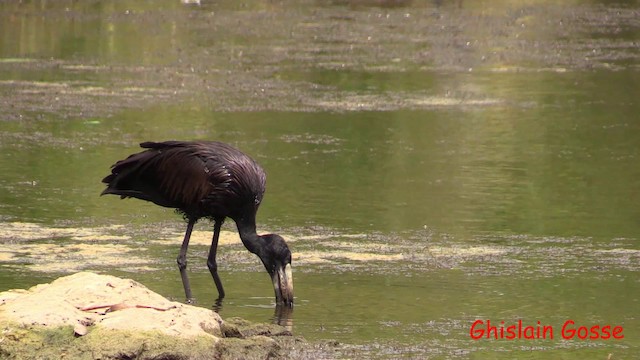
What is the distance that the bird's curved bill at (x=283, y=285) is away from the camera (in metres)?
9.91

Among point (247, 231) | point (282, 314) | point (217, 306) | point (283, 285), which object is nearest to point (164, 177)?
point (247, 231)

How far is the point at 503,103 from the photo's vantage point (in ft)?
65.5

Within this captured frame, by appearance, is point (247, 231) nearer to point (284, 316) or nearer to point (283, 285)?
point (283, 285)

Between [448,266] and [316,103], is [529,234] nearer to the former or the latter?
[448,266]

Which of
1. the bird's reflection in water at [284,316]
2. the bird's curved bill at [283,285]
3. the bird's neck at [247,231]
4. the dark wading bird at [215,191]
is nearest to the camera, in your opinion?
the bird's reflection in water at [284,316]

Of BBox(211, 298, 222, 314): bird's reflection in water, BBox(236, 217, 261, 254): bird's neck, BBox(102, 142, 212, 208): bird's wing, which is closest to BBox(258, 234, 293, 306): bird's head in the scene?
BBox(236, 217, 261, 254): bird's neck

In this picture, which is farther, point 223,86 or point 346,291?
point 223,86

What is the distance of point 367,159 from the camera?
16125mm

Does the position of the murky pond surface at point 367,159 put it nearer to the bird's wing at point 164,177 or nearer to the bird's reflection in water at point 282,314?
the bird's reflection in water at point 282,314

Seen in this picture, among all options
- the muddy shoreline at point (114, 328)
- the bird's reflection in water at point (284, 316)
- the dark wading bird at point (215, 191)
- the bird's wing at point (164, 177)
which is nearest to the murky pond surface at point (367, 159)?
the bird's reflection in water at point (284, 316)

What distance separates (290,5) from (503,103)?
13753mm

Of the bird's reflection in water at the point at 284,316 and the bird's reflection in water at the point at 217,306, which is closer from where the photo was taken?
the bird's reflection in water at the point at 284,316

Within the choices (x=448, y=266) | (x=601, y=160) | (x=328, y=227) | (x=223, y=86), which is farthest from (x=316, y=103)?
(x=448, y=266)

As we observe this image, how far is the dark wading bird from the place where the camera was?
10.0m
